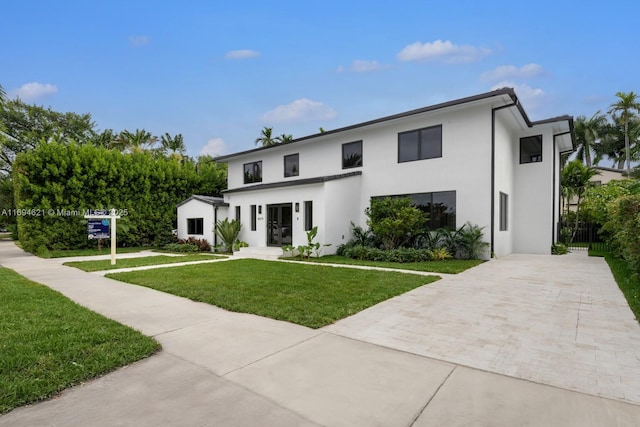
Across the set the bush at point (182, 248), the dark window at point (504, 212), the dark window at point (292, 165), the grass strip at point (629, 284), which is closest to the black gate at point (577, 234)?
the dark window at point (504, 212)

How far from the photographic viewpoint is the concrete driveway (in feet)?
10.7

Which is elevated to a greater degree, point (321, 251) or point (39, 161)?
point (39, 161)

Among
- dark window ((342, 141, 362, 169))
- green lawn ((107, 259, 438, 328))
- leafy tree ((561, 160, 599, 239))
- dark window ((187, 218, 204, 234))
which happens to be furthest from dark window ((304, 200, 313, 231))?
leafy tree ((561, 160, 599, 239))

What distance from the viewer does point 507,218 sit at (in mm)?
14531

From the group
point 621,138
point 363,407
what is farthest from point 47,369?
point 621,138

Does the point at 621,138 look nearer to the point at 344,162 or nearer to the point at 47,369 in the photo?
the point at 344,162

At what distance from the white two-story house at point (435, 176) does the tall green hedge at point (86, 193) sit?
5856mm

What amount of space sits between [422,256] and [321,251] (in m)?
4.15

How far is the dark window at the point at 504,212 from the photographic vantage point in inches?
532

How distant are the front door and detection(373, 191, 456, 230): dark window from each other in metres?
5.71

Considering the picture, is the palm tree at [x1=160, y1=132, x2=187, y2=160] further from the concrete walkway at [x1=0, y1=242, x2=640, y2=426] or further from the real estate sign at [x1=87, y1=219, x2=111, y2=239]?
the concrete walkway at [x1=0, y1=242, x2=640, y2=426]

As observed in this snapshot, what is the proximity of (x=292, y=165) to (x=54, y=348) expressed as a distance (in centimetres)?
1515

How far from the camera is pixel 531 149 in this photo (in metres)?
15.4

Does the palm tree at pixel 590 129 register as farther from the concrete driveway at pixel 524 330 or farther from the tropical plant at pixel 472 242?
the concrete driveway at pixel 524 330
